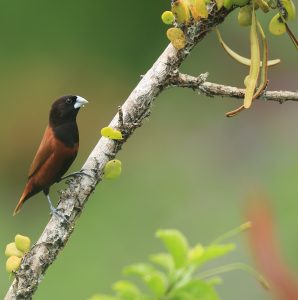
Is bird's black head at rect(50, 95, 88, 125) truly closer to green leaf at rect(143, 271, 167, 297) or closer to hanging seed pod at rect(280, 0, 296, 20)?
hanging seed pod at rect(280, 0, 296, 20)

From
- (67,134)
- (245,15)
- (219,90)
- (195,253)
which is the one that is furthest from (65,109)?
(195,253)

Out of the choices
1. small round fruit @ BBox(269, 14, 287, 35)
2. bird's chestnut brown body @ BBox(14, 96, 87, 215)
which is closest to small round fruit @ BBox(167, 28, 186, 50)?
small round fruit @ BBox(269, 14, 287, 35)

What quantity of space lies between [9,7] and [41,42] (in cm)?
37

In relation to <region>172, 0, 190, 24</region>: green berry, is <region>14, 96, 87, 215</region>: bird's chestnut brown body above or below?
above

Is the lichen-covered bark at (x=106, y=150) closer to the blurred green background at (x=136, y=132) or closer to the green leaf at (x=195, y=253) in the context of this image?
the green leaf at (x=195, y=253)

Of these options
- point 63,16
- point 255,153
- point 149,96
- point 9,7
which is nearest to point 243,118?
point 255,153

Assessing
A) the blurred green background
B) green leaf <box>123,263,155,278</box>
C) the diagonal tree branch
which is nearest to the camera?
green leaf <box>123,263,155,278</box>

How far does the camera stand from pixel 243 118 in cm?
570

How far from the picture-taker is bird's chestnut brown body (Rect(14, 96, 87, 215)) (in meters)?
1.89

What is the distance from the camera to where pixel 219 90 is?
3.63 feet

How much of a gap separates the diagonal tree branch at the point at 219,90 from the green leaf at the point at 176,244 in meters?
0.53

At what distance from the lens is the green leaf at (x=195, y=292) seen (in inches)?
20.0

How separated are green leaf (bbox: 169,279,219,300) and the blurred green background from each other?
4.27 m

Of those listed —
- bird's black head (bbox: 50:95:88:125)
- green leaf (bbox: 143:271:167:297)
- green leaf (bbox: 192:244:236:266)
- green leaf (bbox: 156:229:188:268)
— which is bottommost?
green leaf (bbox: 143:271:167:297)
